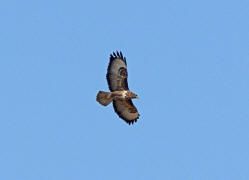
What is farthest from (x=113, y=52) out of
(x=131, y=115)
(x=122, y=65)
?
(x=131, y=115)

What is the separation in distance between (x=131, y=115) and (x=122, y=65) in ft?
8.42

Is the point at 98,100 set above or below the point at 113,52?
below

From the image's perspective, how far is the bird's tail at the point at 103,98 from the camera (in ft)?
109

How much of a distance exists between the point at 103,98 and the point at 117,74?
1.35m

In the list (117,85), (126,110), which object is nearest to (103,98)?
(117,85)

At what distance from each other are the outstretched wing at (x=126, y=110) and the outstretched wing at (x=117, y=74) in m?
0.83

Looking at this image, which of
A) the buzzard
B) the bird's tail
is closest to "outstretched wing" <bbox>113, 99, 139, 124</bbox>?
the buzzard

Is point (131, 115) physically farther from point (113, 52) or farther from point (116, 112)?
point (113, 52)

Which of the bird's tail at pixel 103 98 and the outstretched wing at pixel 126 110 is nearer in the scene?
the bird's tail at pixel 103 98

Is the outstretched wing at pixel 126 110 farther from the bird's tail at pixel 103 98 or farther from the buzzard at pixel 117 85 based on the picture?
the bird's tail at pixel 103 98

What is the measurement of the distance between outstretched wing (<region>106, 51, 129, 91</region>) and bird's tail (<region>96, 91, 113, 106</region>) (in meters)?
0.58

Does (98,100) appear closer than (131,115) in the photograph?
Yes

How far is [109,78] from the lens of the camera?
33938mm

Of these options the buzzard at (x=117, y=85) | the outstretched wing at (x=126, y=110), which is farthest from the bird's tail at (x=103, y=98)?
the outstretched wing at (x=126, y=110)
